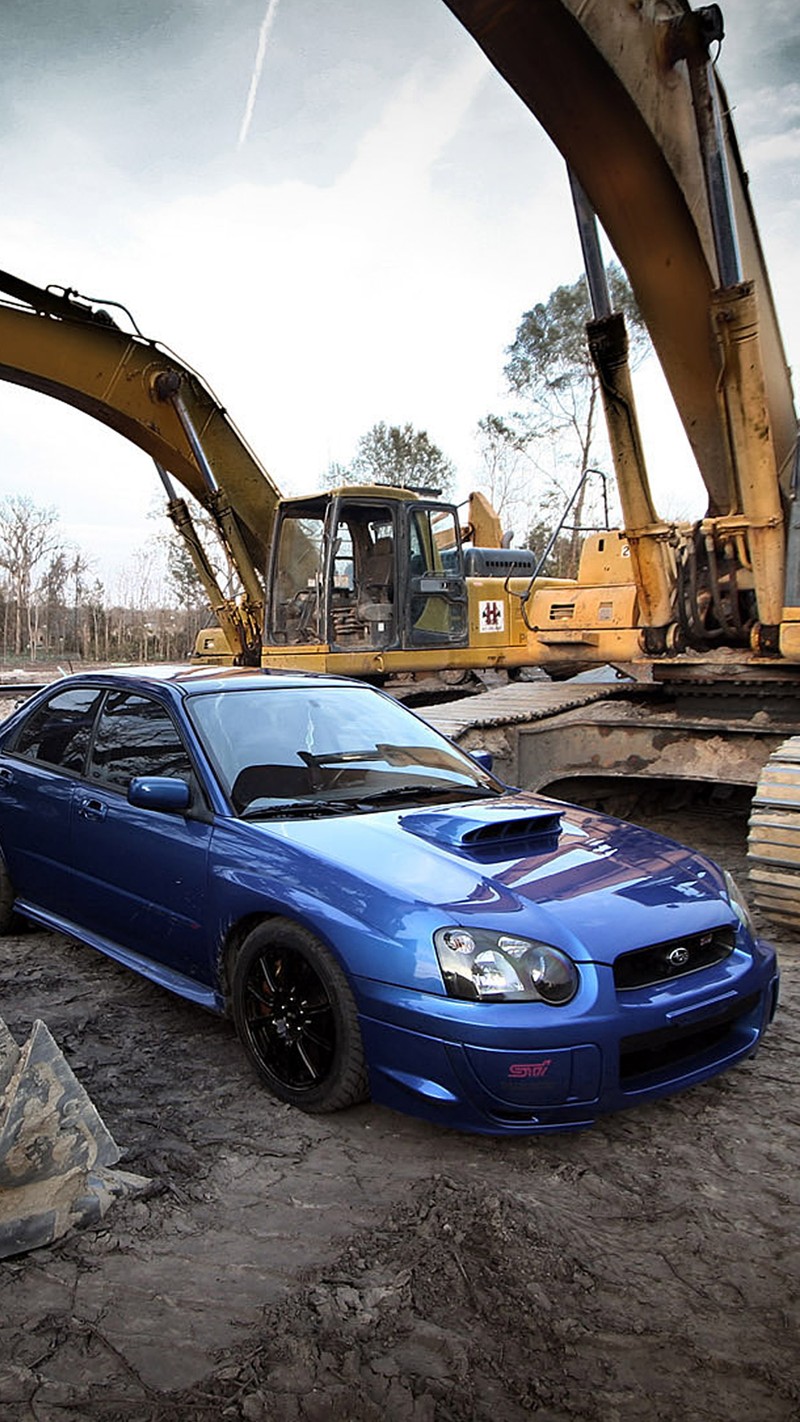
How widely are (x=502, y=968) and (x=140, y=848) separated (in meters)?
1.64

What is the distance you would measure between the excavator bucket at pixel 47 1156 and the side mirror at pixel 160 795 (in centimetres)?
90

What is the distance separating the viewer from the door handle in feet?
13.3

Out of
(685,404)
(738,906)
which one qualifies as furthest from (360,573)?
(738,906)

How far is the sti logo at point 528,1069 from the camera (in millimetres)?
2623

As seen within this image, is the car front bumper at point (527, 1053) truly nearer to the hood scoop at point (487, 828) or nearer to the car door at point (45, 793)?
the hood scoop at point (487, 828)

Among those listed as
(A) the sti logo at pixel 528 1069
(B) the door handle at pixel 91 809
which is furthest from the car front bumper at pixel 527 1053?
(B) the door handle at pixel 91 809

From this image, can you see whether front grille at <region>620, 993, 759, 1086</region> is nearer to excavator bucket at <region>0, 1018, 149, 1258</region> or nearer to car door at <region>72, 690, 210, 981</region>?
excavator bucket at <region>0, 1018, 149, 1258</region>

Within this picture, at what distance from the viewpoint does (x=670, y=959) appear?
114 inches

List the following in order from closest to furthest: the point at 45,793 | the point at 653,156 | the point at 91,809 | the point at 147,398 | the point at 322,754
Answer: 1. the point at 322,754
2. the point at 91,809
3. the point at 45,793
4. the point at 653,156
5. the point at 147,398

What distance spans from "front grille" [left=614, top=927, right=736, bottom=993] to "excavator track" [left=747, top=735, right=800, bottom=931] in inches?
77.9

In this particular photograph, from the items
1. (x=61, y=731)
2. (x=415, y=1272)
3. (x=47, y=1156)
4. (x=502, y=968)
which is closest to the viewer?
(x=415, y=1272)

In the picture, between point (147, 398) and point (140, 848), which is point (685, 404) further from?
point (147, 398)

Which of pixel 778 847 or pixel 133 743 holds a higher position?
pixel 133 743

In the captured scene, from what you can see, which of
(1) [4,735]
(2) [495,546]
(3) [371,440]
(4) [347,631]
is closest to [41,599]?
(3) [371,440]
